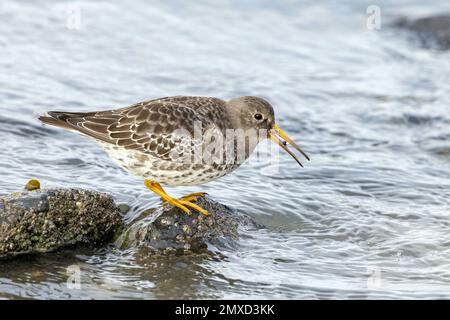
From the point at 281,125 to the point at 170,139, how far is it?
4.93m

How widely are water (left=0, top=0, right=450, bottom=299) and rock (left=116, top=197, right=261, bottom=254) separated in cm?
19

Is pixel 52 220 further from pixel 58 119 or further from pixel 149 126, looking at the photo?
pixel 149 126

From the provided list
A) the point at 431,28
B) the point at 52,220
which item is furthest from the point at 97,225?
the point at 431,28

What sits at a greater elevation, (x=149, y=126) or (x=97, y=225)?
(x=149, y=126)

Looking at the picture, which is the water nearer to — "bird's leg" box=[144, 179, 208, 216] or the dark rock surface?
the dark rock surface

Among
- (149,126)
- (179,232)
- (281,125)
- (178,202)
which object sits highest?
(281,125)

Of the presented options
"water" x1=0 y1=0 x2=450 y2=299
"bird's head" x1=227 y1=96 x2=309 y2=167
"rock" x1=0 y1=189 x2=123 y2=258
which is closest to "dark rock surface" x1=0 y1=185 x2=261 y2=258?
"rock" x1=0 y1=189 x2=123 y2=258

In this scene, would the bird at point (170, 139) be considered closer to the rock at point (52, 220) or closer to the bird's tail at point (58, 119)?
→ the bird's tail at point (58, 119)

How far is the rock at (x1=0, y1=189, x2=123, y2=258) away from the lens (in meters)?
7.54

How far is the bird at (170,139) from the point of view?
8211 millimetres

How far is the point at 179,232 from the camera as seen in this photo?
26.8 feet

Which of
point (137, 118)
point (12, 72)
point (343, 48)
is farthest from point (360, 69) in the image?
point (137, 118)

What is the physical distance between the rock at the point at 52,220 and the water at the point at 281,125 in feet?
0.62
